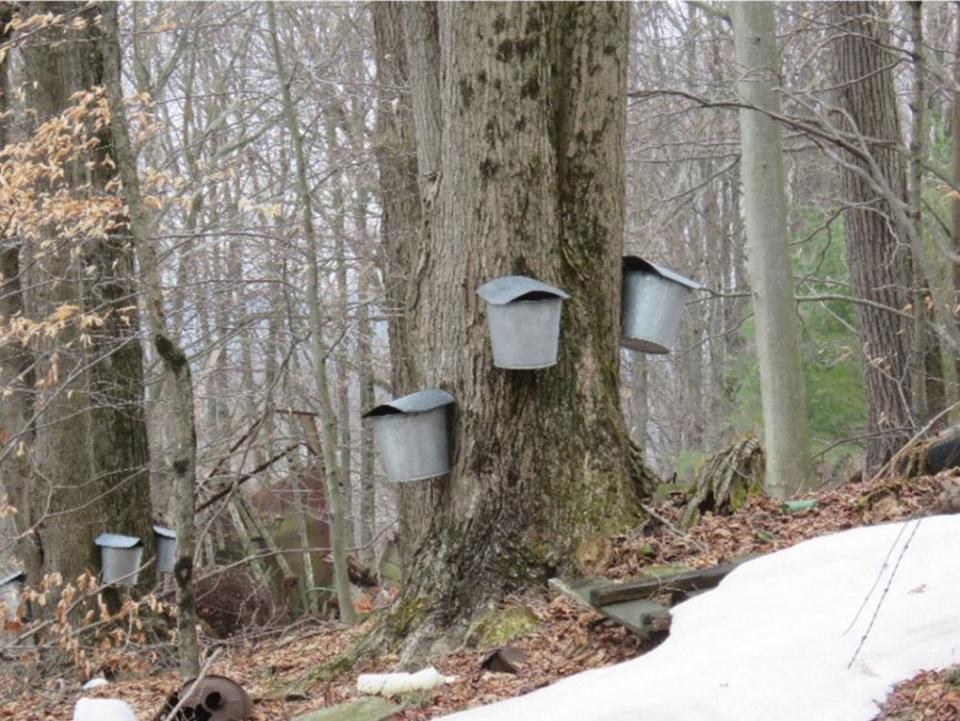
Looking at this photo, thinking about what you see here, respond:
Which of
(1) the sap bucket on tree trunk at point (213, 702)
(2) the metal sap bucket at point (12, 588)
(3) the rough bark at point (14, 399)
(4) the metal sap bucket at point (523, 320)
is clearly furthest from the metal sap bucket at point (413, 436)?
(3) the rough bark at point (14, 399)

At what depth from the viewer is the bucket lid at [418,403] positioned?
4.80 m

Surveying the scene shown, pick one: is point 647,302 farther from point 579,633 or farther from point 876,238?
point 876,238

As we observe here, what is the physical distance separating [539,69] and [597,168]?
1.64 feet

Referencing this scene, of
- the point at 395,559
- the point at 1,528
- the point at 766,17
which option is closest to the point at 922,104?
the point at 766,17

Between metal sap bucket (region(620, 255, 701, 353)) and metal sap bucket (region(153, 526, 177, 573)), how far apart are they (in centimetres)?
519

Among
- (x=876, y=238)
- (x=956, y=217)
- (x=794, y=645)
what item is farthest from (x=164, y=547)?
(x=956, y=217)

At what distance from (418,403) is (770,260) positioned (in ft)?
16.6

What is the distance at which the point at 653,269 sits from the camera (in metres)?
5.28

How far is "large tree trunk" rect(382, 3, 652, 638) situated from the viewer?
4973 mm

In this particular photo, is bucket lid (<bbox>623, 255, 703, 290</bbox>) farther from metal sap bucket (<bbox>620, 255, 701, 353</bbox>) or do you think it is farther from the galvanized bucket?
the galvanized bucket

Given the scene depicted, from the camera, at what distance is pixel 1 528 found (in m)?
14.1

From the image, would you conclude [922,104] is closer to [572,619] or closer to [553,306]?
[553,306]

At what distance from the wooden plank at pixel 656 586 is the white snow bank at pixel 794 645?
157mm

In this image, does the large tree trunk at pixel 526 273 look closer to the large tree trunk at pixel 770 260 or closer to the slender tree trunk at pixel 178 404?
the slender tree trunk at pixel 178 404
